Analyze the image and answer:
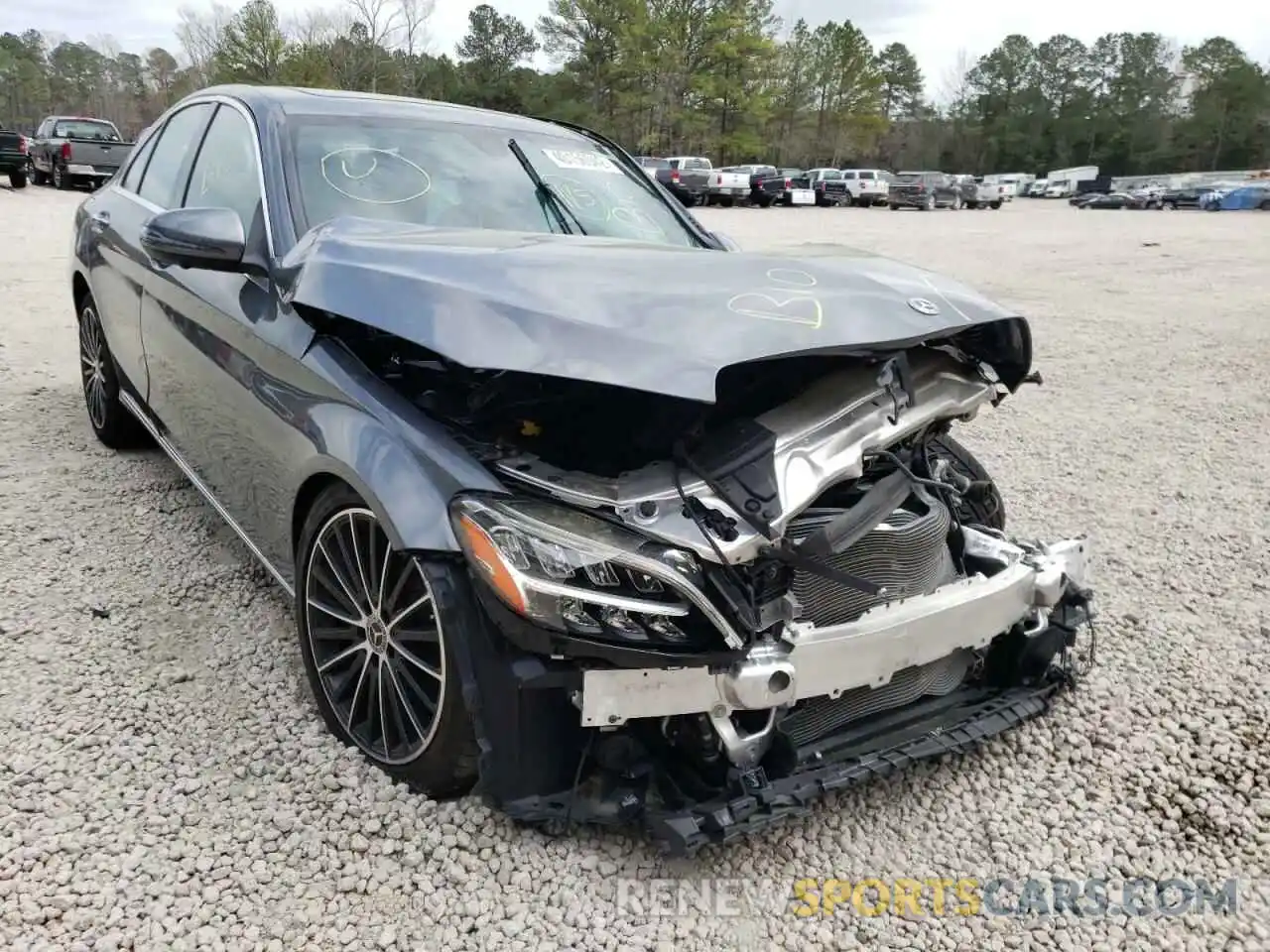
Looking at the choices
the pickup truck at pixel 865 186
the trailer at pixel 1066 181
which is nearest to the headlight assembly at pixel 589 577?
the pickup truck at pixel 865 186

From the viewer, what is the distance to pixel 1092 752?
274 cm

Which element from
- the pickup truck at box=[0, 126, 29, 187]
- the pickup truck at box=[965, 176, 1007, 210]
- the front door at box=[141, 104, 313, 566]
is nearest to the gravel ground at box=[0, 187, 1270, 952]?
the front door at box=[141, 104, 313, 566]

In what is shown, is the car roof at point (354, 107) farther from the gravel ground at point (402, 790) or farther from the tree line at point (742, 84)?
the tree line at point (742, 84)

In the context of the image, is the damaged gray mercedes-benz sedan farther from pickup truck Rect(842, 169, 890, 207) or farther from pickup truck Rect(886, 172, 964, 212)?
pickup truck Rect(886, 172, 964, 212)

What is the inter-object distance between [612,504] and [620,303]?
0.45m

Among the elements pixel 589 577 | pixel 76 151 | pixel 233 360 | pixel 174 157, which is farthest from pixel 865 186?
pixel 589 577

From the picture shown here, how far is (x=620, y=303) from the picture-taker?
2.12 m

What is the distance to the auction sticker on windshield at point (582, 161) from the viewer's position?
368 cm

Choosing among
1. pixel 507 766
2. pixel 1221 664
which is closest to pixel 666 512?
pixel 507 766

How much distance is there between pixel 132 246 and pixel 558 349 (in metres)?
2.70

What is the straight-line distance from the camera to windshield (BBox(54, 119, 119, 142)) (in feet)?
74.5

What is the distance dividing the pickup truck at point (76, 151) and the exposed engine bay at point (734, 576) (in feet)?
76.1

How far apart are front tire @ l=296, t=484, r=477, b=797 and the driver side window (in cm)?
102

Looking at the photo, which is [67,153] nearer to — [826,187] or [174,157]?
[174,157]
